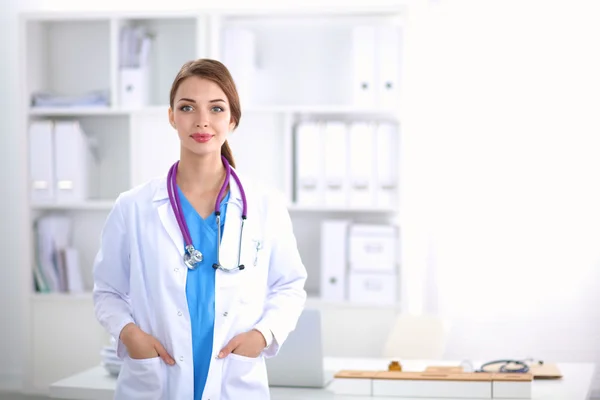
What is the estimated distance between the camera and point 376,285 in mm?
4395

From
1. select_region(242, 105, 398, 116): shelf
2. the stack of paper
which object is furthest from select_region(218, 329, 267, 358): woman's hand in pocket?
the stack of paper

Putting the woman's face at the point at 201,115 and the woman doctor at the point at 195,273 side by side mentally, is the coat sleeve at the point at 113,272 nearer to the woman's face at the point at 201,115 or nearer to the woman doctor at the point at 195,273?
the woman doctor at the point at 195,273

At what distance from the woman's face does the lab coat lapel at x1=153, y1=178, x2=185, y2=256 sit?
114 mm

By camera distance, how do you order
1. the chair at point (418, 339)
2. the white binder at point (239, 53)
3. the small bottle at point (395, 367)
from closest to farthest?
the small bottle at point (395, 367), the chair at point (418, 339), the white binder at point (239, 53)

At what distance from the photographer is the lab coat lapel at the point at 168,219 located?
1.88 meters

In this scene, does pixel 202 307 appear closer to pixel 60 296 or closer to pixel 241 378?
pixel 241 378

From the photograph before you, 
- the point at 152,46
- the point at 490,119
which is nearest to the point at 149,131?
the point at 152,46

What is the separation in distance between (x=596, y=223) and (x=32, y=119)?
3.00 meters

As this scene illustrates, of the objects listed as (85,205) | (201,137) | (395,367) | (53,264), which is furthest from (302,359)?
(53,264)

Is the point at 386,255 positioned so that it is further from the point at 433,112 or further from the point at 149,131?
the point at 149,131

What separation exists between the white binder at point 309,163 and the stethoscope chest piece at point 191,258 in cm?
254

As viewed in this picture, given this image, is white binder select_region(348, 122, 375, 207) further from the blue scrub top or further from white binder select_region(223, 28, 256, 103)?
the blue scrub top

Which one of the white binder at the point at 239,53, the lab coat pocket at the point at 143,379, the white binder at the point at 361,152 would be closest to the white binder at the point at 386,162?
the white binder at the point at 361,152

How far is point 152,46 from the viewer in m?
4.80
